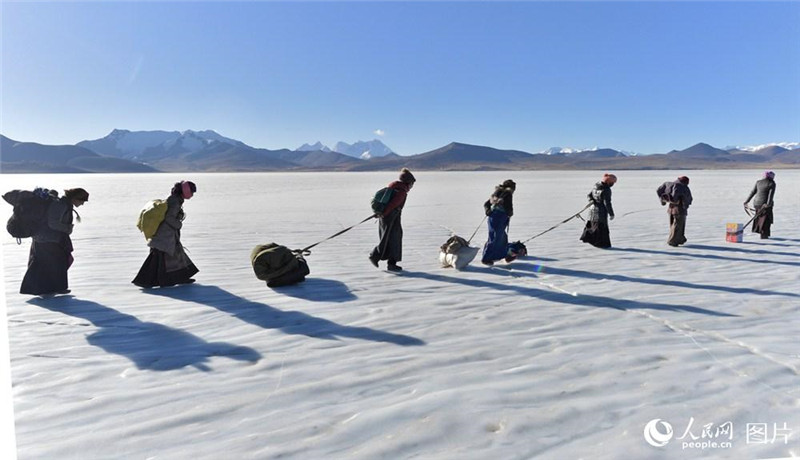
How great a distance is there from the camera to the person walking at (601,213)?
8867 millimetres

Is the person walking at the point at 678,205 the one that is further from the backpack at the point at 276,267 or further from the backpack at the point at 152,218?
the backpack at the point at 152,218

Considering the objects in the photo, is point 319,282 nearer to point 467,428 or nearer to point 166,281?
point 166,281

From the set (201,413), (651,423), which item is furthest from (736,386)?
(201,413)

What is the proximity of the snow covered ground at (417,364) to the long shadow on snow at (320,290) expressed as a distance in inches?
1.6

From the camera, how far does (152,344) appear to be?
4.16 metres

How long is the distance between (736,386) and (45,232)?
6.67 metres

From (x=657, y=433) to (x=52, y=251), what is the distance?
6096 millimetres

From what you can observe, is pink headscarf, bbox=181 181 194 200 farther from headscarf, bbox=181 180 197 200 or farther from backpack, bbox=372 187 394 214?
backpack, bbox=372 187 394 214

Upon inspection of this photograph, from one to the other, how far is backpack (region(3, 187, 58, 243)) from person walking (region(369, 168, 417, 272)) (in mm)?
3945

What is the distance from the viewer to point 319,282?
643cm

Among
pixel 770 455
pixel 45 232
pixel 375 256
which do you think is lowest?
pixel 770 455

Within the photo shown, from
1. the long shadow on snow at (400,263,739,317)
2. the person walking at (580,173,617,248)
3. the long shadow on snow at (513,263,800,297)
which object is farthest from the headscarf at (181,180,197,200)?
the person walking at (580,173,617,248)

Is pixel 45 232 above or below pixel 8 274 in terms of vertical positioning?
above

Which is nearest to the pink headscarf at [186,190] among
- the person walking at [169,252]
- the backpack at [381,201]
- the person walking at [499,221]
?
the person walking at [169,252]
